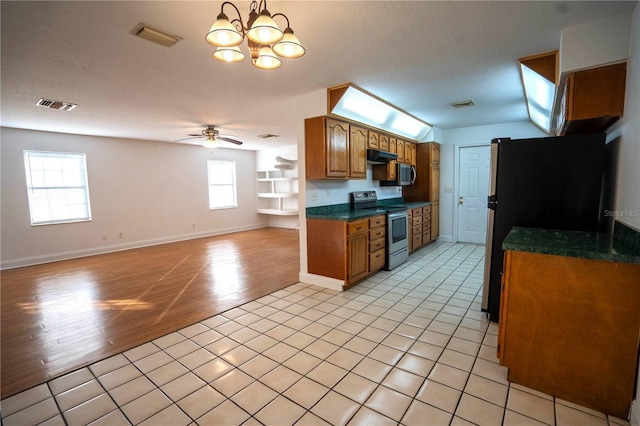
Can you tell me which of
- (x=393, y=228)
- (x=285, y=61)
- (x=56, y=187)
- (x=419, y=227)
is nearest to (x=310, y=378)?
(x=285, y=61)

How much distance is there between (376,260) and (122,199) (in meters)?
5.72

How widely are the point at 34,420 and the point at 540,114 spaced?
613 cm

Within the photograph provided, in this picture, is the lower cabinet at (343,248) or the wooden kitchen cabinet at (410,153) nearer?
the lower cabinet at (343,248)

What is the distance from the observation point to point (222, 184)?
327 inches

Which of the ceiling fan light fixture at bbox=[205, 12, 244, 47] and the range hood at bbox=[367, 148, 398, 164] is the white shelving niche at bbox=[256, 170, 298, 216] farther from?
the ceiling fan light fixture at bbox=[205, 12, 244, 47]

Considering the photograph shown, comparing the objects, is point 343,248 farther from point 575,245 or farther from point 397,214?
point 575,245

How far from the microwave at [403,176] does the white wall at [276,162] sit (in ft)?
11.7

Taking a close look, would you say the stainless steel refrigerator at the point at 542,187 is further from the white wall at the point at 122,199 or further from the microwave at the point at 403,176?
the white wall at the point at 122,199

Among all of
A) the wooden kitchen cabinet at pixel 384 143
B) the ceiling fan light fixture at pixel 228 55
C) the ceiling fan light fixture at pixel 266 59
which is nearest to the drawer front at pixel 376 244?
the wooden kitchen cabinet at pixel 384 143

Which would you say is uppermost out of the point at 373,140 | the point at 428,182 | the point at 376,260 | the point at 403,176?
the point at 373,140

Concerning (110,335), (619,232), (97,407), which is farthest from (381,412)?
(110,335)

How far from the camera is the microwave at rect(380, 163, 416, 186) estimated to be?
530 centimetres

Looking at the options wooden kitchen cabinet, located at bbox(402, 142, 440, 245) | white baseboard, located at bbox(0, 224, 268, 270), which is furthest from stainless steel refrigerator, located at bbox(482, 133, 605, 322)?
white baseboard, located at bbox(0, 224, 268, 270)

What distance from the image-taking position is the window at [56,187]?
5.25 meters
